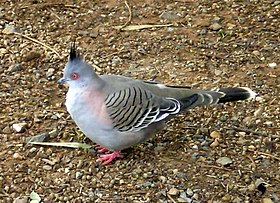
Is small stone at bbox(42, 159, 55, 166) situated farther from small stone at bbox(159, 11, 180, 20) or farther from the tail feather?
small stone at bbox(159, 11, 180, 20)

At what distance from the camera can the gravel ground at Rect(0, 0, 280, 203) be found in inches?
160

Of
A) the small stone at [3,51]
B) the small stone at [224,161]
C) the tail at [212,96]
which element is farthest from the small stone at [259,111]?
the small stone at [3,51]

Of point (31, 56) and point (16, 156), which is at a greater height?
point (31, 56)

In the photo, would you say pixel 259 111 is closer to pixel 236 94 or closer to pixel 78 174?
pixel 236 94

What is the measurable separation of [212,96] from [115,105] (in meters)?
0.69

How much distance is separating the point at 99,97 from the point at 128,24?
72.5 inches

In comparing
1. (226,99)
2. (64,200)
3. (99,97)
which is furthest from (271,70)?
(64,200)

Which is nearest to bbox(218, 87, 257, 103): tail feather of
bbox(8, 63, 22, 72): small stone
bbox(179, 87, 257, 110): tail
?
bbox(179, 87, 257, 110): tail

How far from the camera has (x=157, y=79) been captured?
201 inches

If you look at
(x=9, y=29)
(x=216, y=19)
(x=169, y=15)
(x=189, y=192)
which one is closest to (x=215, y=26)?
(x=216, y=19)

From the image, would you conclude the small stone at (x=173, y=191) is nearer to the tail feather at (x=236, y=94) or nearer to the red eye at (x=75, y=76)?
the tail feather at (x=236, y=94)

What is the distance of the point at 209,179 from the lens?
4.13 m

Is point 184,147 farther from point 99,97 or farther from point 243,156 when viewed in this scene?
point 99,97

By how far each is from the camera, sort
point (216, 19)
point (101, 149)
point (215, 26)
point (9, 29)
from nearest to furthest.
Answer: point (101, 149) → point (9, 29) → point (215, 26) → point (216, 19)
